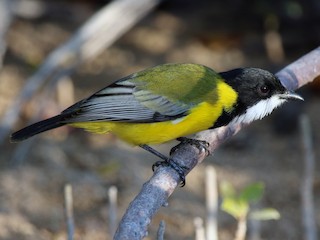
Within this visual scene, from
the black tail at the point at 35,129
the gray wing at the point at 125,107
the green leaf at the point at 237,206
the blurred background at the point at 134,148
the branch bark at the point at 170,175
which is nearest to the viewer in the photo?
the branch bark at the point at 170,175

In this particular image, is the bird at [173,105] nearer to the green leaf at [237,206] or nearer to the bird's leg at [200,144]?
the bird's leg at [200,144]

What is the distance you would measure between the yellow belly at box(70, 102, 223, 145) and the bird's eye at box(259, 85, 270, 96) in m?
0.22

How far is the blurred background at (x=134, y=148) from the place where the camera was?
5.17m

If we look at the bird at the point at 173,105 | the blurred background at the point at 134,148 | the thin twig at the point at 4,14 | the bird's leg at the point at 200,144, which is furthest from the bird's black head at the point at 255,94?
the thin twig at the point at 4,14

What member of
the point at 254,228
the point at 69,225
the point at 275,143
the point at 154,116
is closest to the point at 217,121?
the point at 154,116

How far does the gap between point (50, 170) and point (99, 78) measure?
149 cm

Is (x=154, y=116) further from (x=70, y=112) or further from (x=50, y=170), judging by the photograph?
(x=50, y=170)

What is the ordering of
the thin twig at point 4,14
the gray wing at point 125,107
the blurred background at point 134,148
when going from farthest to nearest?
1. the thin twig at point 4,14
2. the blurred background at point 134,148
3. the gray wing at point 125,107

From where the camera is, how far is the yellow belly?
4.00m

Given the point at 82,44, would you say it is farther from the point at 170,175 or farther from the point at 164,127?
the point at 170,175

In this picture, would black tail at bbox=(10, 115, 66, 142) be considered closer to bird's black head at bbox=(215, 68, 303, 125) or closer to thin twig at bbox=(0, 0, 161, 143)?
bird's black head at bbox=(215, 68, 303, 125)

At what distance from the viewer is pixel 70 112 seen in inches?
160

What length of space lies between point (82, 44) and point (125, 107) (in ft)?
5.45

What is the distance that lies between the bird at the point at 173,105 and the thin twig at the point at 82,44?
1486 millimetres
